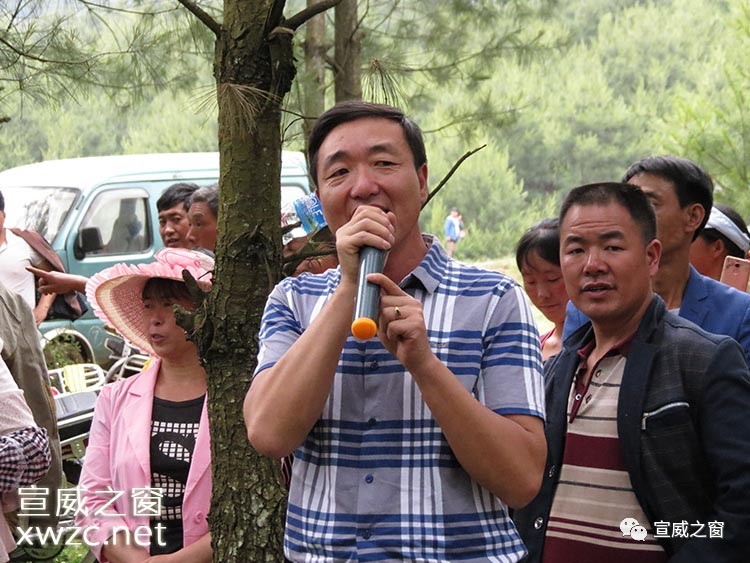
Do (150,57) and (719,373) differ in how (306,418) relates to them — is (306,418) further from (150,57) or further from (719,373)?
(150,57)

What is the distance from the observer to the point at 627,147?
3662 centimetres

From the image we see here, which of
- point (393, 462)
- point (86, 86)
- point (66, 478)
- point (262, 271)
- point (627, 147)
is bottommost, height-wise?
point (66, 478)

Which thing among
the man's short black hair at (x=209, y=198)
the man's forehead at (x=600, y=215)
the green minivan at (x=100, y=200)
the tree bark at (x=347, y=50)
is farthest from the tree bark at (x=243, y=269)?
the green minivan at (x=100, y=200)

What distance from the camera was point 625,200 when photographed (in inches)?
100

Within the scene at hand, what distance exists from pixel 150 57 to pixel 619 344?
4.58m

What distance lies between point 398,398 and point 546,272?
6.24 ft

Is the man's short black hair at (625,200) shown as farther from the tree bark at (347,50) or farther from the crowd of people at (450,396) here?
the tree bark at (347,50)

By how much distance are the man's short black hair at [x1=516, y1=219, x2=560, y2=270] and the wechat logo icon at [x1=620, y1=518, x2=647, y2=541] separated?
135 centimetres

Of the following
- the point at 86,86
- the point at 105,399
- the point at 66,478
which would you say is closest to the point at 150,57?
the point at 86,86

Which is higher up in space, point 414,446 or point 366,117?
point 366,117

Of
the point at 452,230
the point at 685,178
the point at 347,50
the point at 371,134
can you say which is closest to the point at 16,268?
the point at 347,50

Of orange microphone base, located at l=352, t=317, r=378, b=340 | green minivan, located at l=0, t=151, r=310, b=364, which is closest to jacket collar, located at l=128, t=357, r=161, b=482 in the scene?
orange microphone base, located at l=352, t=317, r=378, b=340

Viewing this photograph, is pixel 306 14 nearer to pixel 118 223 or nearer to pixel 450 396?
pixel 450 396

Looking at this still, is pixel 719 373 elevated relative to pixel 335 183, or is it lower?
lower
